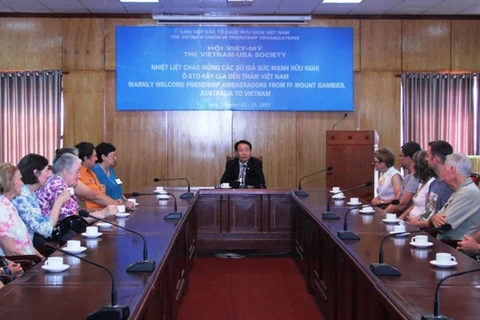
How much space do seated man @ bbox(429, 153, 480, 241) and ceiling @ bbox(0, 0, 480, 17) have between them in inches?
170

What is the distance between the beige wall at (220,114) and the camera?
8758 mm

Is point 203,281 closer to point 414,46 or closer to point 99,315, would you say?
point 99,315

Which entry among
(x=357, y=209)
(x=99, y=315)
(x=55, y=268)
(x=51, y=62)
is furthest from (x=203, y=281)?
(x=51, y=62)

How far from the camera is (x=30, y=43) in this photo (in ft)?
28.7

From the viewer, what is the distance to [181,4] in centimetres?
816

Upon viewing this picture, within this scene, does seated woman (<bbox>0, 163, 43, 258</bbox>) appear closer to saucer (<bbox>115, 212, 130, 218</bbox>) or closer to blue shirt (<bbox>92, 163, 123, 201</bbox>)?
saucer (<bbox>115, 212, 130, 218</bbox>)

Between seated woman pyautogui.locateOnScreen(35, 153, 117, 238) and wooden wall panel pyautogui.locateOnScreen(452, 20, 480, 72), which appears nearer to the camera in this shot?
seated woman pyautogui.locateOnScreen(35, 153, 117, 238)

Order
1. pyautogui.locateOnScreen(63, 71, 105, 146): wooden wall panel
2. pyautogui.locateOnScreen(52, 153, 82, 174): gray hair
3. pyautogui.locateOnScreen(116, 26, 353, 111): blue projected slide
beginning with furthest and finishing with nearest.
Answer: pyautogui.locateOnScreen(63, 71, 105, 146): wooden wall panel < pyautogui.locateOnScreen(116, 26, 353, 111): blue projected slide < pyautogui.locateOnScreen(52, 153, 82, 174): gray hair

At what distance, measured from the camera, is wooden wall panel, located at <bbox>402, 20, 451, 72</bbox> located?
8852 mm

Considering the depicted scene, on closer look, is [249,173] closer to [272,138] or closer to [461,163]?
[272,138]

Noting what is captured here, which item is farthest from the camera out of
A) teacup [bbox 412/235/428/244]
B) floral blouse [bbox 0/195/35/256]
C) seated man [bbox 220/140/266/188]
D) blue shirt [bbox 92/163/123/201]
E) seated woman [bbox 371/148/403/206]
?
seated man [bbox 220/140/266/188]

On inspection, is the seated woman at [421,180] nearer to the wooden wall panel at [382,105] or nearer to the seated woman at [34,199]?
the seated woman at [34,199]

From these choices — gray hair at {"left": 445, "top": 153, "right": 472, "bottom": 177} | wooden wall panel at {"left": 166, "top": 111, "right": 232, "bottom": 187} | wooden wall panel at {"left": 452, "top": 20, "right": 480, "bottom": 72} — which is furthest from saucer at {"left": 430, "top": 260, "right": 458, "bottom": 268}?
wooden wall panel at {"left": 452, "top": 20, "right": 480, "bottom": 72}

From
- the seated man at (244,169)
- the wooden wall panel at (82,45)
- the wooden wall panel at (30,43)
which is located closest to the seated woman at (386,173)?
the seated man at (244,169)
